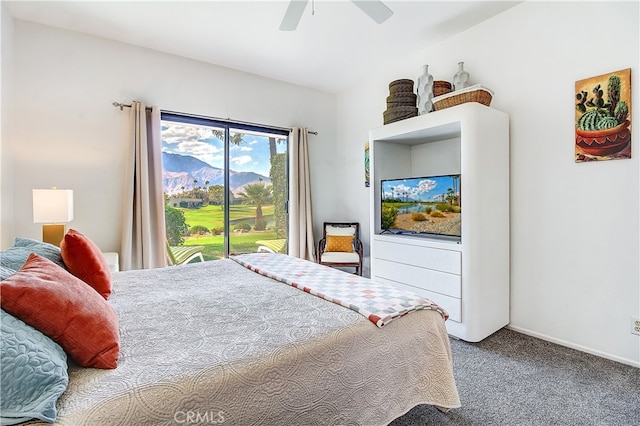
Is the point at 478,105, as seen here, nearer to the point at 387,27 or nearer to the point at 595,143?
the point at 595,143

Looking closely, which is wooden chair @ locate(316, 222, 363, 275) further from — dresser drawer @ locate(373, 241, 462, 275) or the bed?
the bed

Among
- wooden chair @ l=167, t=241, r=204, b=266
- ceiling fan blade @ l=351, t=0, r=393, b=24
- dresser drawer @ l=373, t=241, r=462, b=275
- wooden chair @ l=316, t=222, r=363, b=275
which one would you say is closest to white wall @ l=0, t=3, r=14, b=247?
wooden chair @ l=167, t=241, r=204, b=266

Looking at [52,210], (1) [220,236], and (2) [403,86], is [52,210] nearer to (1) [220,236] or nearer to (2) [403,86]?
(1) [220,236]

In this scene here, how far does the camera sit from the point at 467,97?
103 inches

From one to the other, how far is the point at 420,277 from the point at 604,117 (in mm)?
1789

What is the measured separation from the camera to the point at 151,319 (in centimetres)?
136

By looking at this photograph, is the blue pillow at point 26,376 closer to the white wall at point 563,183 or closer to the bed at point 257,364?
the bed at point 257,364

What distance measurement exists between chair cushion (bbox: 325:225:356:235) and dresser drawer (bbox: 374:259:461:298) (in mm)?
1025

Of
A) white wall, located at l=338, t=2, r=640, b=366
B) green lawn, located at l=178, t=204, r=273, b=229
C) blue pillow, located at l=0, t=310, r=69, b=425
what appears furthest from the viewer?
green lawn, located at l=178, t=204, r=273, b=229

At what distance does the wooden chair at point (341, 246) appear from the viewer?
3867 millimetres

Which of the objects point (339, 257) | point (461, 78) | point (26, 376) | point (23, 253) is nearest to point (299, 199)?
point (339, 257)

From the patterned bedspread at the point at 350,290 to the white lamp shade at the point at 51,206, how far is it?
156 cm

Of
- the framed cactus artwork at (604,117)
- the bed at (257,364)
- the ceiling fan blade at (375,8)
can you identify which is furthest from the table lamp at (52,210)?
the framed cactus artwork at (604,117)

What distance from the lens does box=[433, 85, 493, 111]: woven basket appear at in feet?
8.49
